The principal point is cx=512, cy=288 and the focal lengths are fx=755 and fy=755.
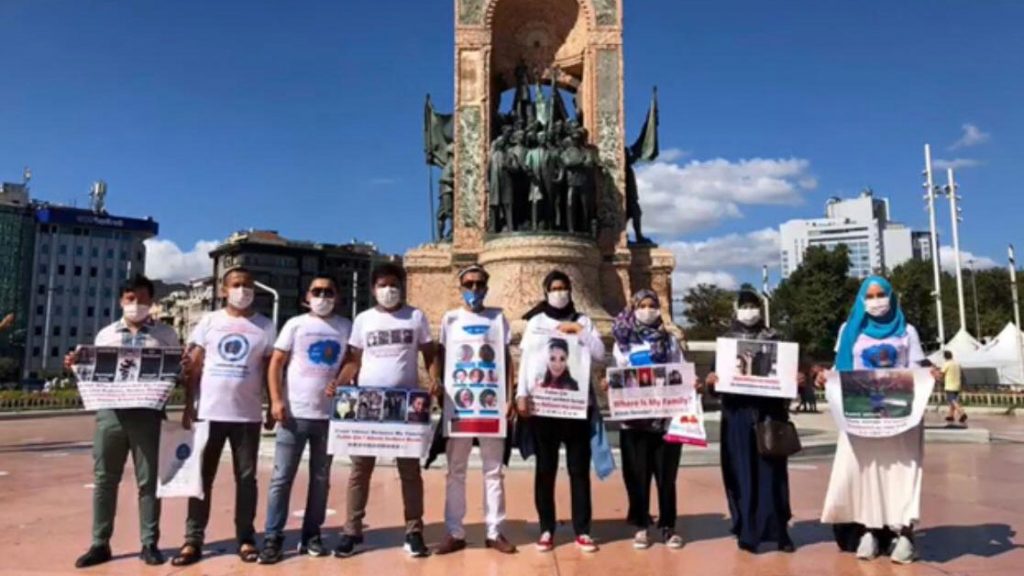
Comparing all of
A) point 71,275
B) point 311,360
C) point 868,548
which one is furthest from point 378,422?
point 71,275

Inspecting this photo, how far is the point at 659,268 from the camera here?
16.1 m

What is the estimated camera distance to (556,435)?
523 cm

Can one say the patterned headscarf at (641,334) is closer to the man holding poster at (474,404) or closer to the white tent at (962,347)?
the man holding poster at (474,404)

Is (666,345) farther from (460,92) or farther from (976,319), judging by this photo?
(976,319)

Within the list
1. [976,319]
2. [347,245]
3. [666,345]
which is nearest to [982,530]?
[666,345]

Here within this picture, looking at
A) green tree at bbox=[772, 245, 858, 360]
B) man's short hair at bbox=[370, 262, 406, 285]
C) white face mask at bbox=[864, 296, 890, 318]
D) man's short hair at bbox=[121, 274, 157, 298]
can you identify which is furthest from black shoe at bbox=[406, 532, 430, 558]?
green tree at bbox=[772, 245, 858, 360]

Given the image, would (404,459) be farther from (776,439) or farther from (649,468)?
(776,439)

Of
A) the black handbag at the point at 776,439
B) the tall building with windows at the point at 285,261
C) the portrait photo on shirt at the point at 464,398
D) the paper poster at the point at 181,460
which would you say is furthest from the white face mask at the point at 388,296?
the tall building with windows at the point at 285,261

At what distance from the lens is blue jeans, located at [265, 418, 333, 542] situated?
4945 millimetres

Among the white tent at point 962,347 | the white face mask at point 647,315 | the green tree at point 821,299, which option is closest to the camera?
the white face mask at point 647,315

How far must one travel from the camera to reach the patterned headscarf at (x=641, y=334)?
5.45 m

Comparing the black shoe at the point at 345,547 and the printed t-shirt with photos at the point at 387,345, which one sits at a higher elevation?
the printed t-shirt with photos at the point at 387,345

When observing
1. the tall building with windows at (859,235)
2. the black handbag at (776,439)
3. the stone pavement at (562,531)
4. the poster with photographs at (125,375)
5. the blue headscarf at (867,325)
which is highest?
the tall building with windows at (859,235)

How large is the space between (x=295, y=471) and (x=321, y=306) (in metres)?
1.11
